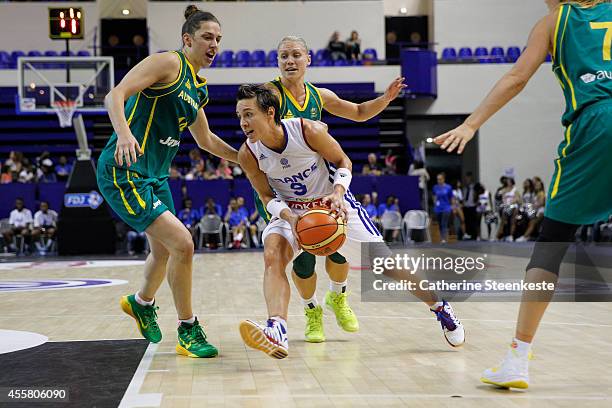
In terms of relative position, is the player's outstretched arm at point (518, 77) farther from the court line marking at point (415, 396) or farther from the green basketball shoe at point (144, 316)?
the green basketball shoe at point (144, 316)

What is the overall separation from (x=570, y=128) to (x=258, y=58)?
19.6 m

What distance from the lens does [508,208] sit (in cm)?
1838

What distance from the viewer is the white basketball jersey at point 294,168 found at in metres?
4.71

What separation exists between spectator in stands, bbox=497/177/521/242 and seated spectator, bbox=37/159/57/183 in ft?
34.2

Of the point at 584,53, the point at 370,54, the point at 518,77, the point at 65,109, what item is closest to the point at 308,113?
the point at 518,77

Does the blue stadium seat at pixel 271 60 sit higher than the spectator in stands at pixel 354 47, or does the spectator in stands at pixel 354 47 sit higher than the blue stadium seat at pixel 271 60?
the spectator in stands at pixel 354 47

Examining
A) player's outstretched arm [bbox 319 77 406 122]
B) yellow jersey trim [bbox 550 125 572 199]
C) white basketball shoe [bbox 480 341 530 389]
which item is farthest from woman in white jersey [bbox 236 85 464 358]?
yellow jersey trim [bbox 550 125 572 199]

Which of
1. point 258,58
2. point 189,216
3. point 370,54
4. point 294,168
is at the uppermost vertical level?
point 370,54

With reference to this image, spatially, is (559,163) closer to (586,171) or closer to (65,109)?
(586,171)

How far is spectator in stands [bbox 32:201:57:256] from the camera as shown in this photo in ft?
56.2

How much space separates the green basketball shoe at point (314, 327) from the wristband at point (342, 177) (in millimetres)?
1119

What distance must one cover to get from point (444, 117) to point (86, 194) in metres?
12.1

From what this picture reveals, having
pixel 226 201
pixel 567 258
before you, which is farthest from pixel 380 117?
pixel 567 258

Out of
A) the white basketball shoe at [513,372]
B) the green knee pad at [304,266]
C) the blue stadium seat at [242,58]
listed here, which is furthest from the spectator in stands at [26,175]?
the white basketball shoe at [513,372]
